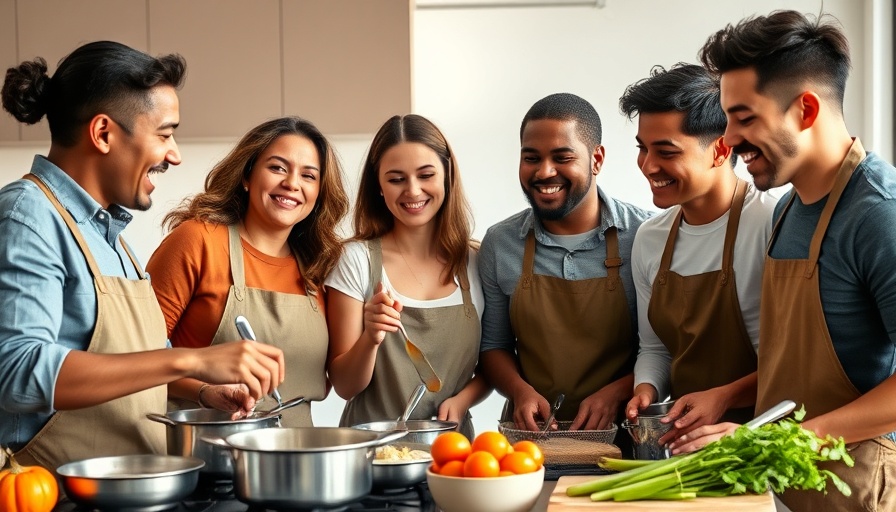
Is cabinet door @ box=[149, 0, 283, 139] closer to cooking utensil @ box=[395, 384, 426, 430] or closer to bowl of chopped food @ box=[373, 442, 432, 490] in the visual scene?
cooking utensil @ box=[395, 384, 426, 430]

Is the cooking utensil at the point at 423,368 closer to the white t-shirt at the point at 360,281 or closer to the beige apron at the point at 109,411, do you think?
the white t-shirt at the point at 360,281

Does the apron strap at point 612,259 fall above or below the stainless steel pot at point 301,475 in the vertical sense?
above

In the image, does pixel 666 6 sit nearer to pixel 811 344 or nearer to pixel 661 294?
pixel 661 294

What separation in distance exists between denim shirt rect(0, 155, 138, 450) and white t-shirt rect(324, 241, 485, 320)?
2.46ft

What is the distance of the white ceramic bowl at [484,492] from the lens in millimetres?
1422

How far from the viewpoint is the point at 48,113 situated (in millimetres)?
1861

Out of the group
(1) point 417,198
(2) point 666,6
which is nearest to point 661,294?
(1) point 417,198

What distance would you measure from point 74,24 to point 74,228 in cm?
270

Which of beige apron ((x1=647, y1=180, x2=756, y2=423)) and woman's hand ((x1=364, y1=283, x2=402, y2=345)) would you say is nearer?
woman's hand ((x1=364, y1=283, x2=402, y2=345))

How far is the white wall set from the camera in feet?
15.7

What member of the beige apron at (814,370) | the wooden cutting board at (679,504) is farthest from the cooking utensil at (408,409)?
the beige apron at (814,370)

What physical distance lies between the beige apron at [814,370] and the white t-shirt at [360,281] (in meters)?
0.89

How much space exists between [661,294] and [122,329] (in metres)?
1.31

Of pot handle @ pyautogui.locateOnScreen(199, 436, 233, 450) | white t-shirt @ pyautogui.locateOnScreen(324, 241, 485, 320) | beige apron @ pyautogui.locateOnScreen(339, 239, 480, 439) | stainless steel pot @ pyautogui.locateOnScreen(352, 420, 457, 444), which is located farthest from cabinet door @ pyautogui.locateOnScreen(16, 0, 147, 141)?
pot handle @ pyautogui.locateOnScreen(199, 436, 233, 450)
